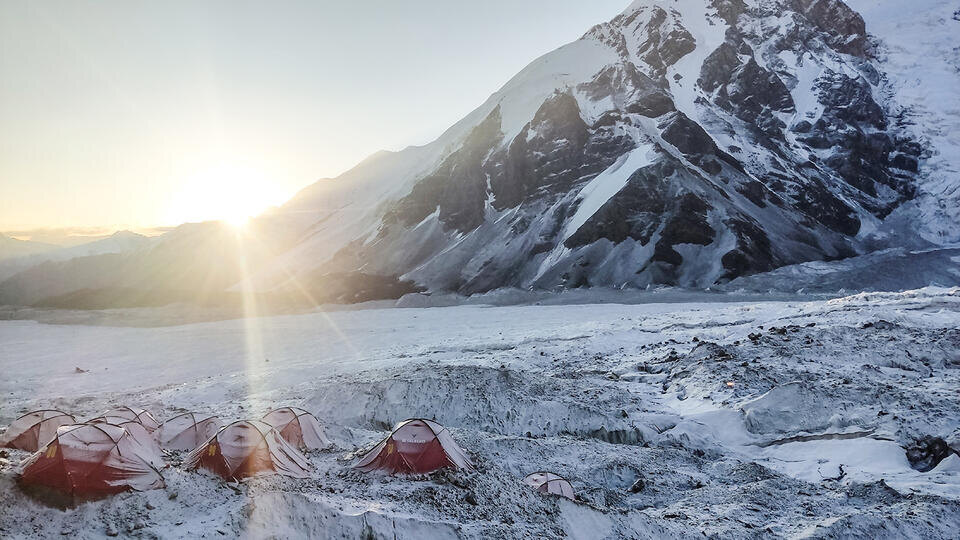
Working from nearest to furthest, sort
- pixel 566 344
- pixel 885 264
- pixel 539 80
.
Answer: pixel 566 344 → pixel 885 264 → pixel 539 80

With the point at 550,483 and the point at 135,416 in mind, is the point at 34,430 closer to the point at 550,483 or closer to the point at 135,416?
the point at 135,416

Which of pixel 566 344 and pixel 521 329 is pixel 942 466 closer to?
pixel 566 344

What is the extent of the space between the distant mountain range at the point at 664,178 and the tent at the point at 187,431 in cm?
5887

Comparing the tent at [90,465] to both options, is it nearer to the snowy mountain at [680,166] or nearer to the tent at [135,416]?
the tent at [135,416]

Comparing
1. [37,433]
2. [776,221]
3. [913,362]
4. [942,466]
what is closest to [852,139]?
[776,221]

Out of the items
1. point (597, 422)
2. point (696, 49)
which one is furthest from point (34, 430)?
point (696, 49)

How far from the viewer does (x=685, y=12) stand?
466ft

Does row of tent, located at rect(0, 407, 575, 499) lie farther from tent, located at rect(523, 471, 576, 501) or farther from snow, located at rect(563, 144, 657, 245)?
snow, located at rect(563, 144, 657, 245)

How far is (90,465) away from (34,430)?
10284 millimetres

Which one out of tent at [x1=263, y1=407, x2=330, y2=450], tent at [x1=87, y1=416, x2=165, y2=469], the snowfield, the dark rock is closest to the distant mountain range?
the snowfield

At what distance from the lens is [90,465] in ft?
31.1

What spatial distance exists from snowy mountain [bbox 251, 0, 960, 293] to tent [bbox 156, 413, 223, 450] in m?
59.0

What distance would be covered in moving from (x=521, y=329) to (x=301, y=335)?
21036mm

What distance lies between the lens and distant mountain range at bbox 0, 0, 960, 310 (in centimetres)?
→ 7994
